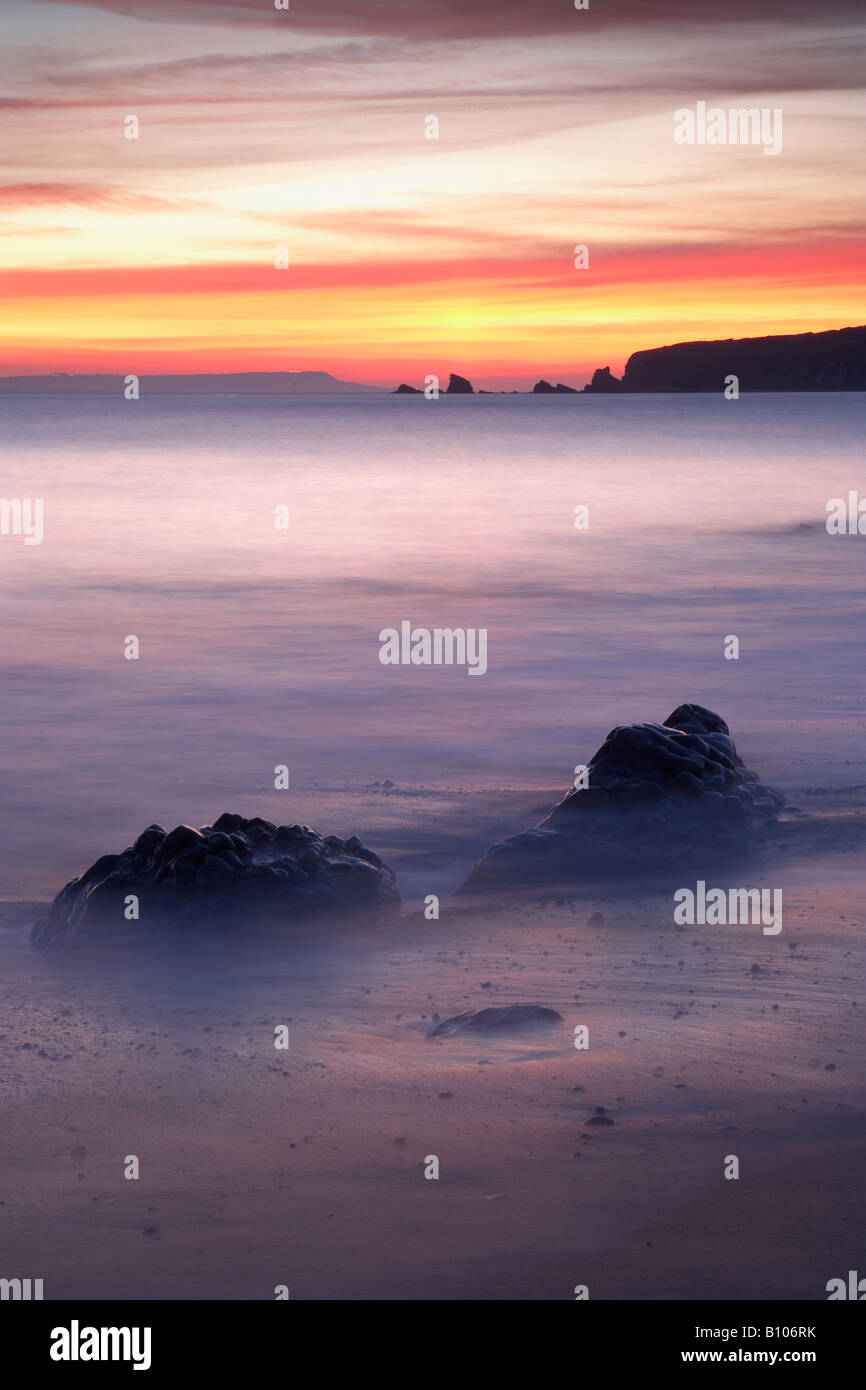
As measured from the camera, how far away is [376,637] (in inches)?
778

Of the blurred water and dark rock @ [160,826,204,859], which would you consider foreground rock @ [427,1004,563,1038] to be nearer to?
dark rock @ [160,826,204,859]

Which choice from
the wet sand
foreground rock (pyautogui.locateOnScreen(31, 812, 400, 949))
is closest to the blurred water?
foreground rock (pyautogui.locateOnScreen(31, 812, 400, 949))

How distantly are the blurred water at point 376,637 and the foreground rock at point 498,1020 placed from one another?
3.43m

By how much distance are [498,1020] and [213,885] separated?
1.96m

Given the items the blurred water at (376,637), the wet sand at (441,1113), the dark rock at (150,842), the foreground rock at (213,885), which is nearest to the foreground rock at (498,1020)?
the wet sand at (441,1113)

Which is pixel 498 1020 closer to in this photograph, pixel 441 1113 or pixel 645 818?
pixel 441 1113

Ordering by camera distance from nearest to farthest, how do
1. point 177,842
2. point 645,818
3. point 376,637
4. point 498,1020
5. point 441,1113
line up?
point 441,1113
point 498,1020
point 177,842
point 645,818
point 376,637

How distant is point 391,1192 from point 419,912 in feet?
10.4

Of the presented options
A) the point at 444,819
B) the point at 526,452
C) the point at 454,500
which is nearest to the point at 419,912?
the point at 444,819

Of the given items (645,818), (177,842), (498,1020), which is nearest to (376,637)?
(645,818)

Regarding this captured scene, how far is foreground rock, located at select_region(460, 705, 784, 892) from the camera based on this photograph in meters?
8.77

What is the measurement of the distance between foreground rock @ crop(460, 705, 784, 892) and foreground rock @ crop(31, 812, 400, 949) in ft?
2.91

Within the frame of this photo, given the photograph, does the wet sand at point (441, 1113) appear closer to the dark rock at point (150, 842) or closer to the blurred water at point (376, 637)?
the dark rock at point (150, 842)

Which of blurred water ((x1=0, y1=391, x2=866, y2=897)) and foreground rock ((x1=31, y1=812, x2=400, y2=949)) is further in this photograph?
blurred water ((x1=0, y1=391, x2=866, y2=897))
